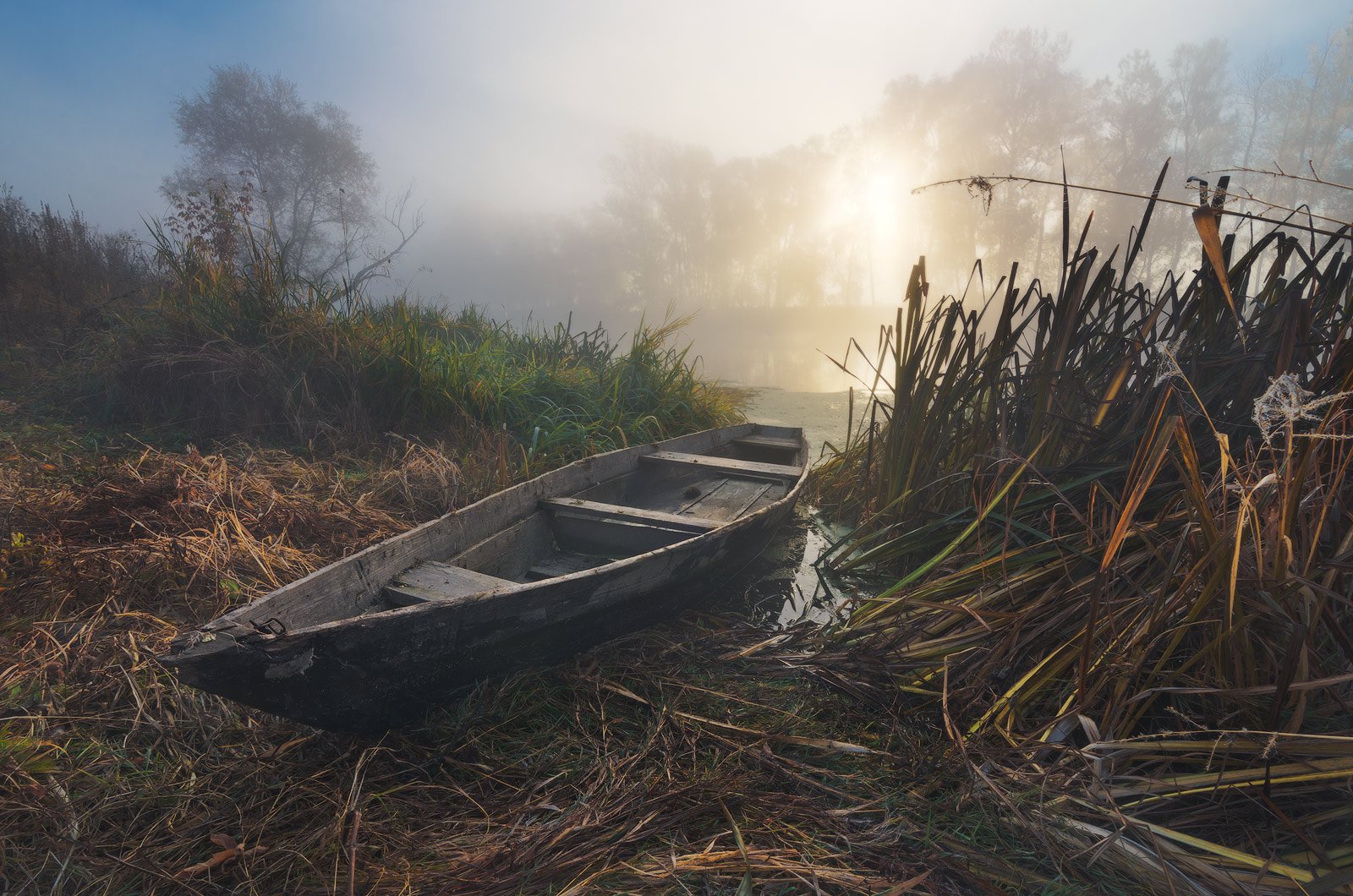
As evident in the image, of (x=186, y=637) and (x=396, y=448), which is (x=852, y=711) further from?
(x=396, y=448)

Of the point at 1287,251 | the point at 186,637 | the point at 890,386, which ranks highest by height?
the point at 1287,251

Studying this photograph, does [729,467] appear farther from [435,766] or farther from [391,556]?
[435,766]

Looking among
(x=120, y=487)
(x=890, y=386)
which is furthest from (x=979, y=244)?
(x=120, y=487)

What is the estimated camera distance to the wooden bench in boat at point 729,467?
17.4 ft

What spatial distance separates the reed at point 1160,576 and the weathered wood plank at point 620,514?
→ 1.18 meters

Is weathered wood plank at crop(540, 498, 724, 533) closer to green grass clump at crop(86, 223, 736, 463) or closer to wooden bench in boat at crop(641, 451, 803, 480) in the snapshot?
wooden bench in boat at crop(641, 451, 803, 480)

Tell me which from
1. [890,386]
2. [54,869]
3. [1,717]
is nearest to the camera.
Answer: [54,869]

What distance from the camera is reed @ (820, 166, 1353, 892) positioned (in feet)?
5.54

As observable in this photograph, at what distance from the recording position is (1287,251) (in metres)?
2.60

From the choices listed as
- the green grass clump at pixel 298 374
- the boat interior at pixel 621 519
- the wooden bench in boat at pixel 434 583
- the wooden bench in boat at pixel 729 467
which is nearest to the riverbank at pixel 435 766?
the wooden bench in boat at pixel 434 583

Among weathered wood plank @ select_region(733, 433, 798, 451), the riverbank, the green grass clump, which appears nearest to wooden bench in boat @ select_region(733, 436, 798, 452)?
weathered wood plank @ select_region(733, 433, 798, 451)

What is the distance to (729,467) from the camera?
17.6 feet

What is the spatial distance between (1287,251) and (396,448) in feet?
19.1

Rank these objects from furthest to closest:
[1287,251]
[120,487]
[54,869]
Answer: [120,487], [1287,251], [54,869]
